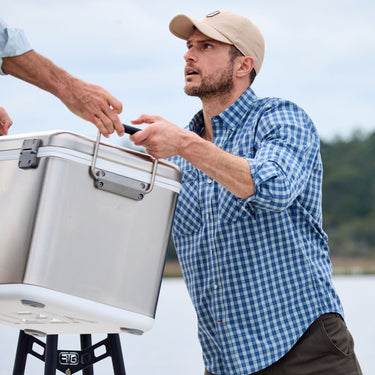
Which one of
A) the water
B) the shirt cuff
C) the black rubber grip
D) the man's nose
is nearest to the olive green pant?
the black rubber grip

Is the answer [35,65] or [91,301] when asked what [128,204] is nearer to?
[91,301]

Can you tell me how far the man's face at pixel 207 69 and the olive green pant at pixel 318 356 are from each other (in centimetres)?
81

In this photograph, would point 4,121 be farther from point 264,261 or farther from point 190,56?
point 264,261

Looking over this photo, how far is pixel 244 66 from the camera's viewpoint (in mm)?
2541

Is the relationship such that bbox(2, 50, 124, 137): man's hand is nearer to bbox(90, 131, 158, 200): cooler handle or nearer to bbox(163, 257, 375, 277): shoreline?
bbox(90, 131, 158, 200): cooler handle

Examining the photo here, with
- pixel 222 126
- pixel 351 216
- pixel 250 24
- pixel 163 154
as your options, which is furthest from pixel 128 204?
pixel 351 216

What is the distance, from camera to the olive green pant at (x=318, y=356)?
86.0 inches

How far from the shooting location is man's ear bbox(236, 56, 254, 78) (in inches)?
99.6

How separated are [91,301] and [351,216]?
5231 centimetres

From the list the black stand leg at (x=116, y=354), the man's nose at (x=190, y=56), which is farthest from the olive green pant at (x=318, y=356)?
the man's nose at (x=190, y=56)

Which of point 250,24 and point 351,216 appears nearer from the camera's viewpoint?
point 250,24

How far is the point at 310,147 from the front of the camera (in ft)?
7.25

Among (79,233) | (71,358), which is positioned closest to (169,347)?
(71,358)

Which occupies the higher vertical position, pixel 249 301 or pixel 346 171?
pixel 346 171
